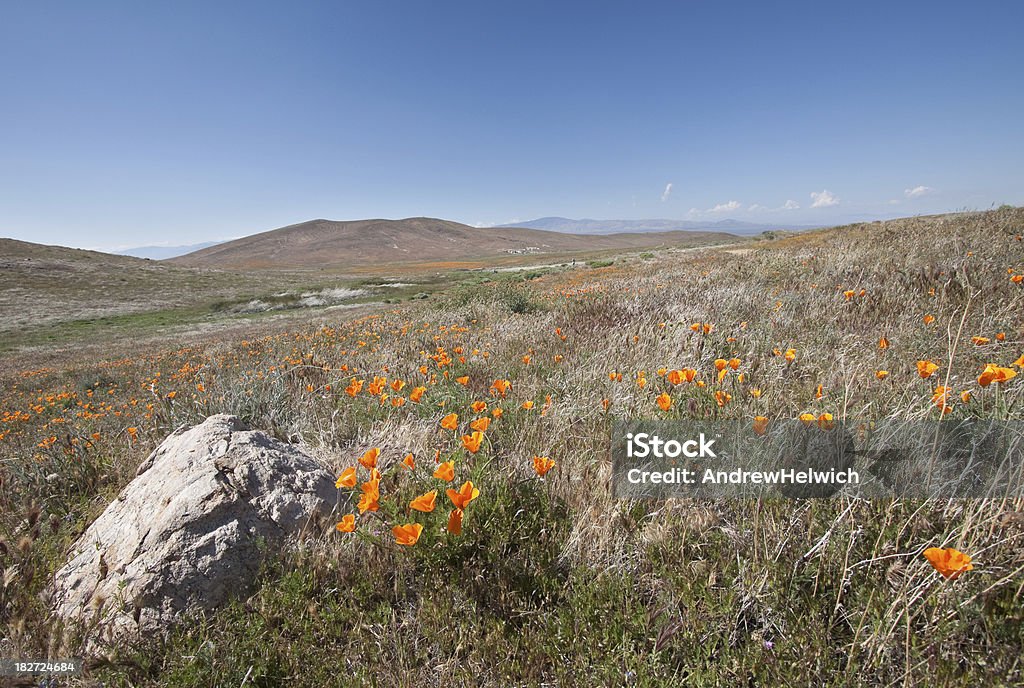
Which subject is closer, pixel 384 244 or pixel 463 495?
pixel 463 495

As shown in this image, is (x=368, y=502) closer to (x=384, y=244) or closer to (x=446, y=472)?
(x=446, y=472)

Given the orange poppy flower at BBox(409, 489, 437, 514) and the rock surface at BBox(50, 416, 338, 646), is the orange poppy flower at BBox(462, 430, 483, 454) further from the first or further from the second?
the rock surface at BBox(50, 416, 338, 646)

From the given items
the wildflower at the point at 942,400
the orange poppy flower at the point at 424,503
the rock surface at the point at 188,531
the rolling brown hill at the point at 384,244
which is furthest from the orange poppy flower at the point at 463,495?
the rolling brown hill at the point at 384,244

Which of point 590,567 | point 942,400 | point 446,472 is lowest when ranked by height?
point 590,567

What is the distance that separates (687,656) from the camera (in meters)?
1.36

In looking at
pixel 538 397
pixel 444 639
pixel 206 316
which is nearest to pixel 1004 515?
pixel 444 639

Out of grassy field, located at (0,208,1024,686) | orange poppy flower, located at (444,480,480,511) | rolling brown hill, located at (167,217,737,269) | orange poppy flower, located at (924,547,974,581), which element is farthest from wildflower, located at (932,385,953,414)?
rolling brown hill, located at (167,217,737,269)

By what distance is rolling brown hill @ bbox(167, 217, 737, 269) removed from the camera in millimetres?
105688

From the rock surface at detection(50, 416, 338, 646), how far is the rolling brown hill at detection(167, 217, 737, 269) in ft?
323

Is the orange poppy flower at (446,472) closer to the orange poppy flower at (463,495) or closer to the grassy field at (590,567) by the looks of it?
the orange poppy flower at (463,495)

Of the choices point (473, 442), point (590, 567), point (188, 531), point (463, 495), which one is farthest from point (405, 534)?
point (188, 531)

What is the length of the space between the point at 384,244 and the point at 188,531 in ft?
415

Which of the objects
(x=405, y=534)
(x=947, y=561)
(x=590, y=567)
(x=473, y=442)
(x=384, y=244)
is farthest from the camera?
(x=384, y=244)

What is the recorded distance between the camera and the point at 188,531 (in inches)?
75.7
